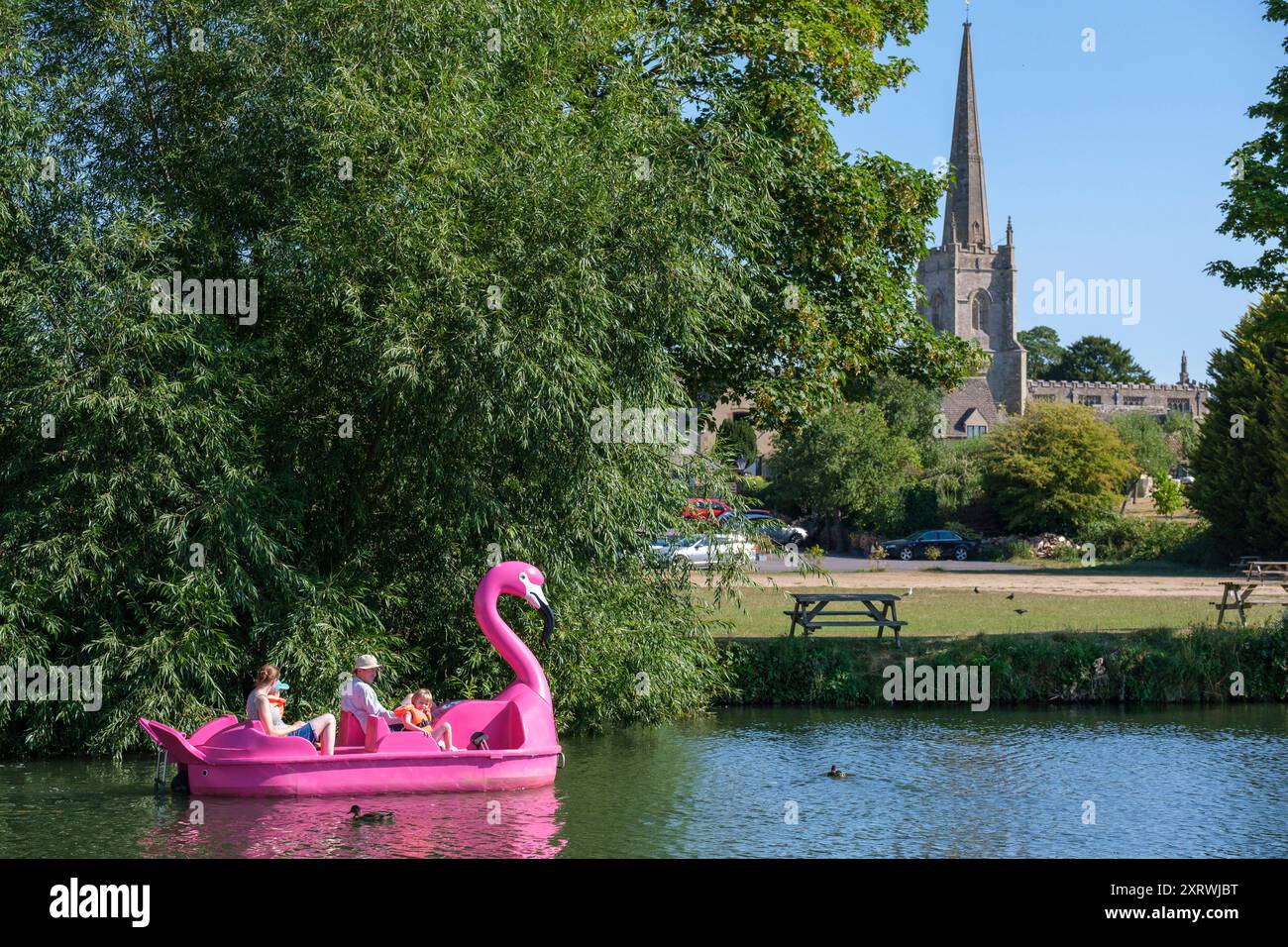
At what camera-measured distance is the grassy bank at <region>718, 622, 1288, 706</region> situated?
2320cm

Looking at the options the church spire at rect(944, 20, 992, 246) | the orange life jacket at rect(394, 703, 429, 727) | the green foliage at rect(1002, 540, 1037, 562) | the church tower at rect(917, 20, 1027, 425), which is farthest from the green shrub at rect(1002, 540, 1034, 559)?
the church spire at rect(944, 20, 992, 246)

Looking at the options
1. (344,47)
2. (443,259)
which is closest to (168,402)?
(443,259)

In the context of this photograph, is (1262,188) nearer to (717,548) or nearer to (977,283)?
(717,548)

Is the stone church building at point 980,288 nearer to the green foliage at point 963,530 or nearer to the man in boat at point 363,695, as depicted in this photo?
the green foliage at point 963,530

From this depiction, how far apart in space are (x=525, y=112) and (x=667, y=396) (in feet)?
15.1

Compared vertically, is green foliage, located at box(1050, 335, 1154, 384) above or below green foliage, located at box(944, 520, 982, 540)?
above

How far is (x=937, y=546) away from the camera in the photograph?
56906 millimetres

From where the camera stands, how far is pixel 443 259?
1819cm

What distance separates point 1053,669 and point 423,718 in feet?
37.3

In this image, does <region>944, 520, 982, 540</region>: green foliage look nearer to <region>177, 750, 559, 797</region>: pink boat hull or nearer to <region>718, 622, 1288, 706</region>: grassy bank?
<region>718, 622, 1288, 706</region>: grassy bank

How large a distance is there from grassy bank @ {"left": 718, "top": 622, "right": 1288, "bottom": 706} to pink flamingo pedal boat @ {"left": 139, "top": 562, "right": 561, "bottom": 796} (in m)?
6.67

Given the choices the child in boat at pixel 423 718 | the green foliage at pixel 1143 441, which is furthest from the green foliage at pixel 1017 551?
the child in boat at pixel 423 718

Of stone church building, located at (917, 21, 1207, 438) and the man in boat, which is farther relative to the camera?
stone church building, located at (917, 21, 1207, 438)

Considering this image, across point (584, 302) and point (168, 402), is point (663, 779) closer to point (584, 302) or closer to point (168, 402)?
point (584, 302)
